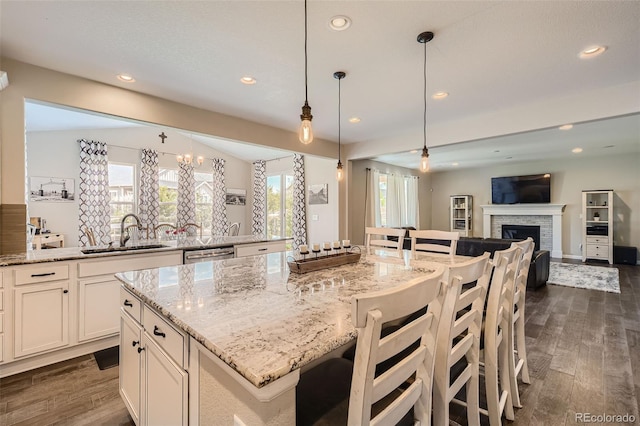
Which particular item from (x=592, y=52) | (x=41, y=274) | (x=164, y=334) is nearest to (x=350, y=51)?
(x=592, y=52)

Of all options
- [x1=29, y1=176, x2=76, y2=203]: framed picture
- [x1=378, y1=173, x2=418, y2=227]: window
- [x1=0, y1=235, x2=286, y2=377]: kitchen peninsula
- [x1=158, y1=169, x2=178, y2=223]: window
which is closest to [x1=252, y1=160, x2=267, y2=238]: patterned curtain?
[x1=158, y1=169, x2=178, y2=223]: window

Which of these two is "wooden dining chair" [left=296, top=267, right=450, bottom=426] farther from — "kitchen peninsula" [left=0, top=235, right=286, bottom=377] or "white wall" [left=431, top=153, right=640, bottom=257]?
"white wall" [left=431, top=153, right=640, bottom=257]

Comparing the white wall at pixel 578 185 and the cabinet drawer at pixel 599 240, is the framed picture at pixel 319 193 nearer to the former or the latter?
the white wall at pixel 578 185

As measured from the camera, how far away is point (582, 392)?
2062 mm

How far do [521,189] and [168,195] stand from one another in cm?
947

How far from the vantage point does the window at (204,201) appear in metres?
7.36

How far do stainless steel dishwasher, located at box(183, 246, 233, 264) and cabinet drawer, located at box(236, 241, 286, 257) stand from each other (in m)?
0.15

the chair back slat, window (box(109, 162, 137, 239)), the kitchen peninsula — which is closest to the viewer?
the chair back slat

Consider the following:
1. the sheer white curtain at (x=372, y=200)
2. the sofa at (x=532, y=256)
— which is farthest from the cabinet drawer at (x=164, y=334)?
the sheer white curtain at (x=372, y=200)

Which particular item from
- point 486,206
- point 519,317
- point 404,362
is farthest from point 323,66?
point 486,206

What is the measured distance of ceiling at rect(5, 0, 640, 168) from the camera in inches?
74.9

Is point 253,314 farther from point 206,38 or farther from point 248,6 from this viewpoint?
point 206,38

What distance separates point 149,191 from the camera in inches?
249

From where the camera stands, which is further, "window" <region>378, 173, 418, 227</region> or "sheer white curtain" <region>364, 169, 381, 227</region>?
"window" <region>378, 173, 418, 227</region>
